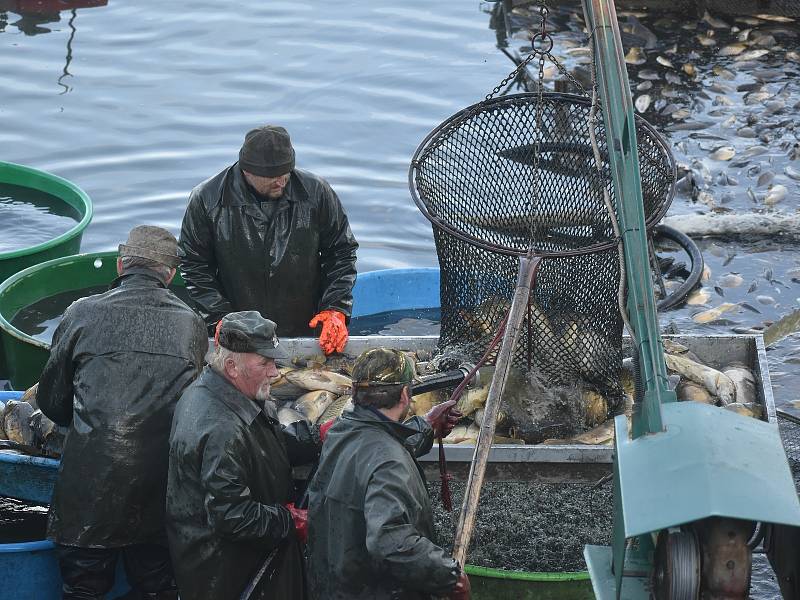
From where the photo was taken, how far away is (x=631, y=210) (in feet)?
9.81

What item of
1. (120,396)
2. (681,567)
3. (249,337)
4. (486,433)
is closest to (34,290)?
(120,396)

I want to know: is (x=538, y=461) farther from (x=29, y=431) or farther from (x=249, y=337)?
(x=29, y=431)

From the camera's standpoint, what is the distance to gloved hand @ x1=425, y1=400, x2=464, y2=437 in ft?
13.2

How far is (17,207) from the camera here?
30.1ft

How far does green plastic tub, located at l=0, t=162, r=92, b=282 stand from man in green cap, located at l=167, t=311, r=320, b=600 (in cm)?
402

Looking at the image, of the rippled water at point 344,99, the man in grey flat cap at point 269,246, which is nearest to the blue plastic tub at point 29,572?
the man in grey flat cap at point 269,246

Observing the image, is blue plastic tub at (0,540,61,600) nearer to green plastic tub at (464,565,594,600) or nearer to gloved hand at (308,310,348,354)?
gloved hand at (308,310,348,354)

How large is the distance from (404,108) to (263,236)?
728 centimetres

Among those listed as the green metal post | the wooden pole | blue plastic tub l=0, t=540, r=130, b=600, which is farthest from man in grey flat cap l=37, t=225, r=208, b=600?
the green metal post

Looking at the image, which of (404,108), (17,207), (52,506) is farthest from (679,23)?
(52,506)

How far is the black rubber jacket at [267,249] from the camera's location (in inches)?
217

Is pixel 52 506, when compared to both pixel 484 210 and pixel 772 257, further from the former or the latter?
pixel 772 257

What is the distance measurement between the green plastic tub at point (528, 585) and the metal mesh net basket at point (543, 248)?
3.13 ft

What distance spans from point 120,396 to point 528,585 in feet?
5.73
